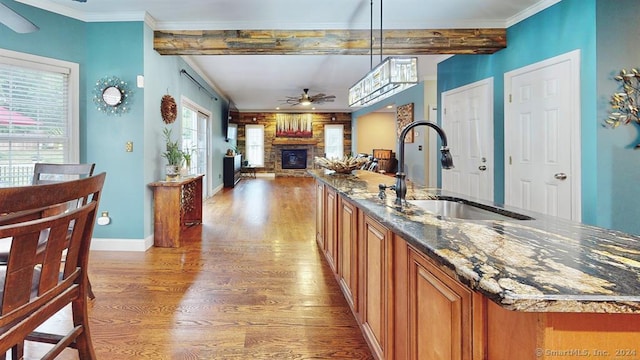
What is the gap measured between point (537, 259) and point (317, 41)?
3.54 m

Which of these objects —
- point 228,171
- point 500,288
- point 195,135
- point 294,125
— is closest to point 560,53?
point 500,288

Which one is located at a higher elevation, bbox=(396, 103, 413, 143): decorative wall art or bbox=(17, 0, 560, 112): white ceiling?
bbox=(17, 0, 560, 112): white ceiling

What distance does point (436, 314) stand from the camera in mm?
969

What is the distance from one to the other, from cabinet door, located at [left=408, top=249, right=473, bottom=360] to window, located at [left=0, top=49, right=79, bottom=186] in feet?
12.4

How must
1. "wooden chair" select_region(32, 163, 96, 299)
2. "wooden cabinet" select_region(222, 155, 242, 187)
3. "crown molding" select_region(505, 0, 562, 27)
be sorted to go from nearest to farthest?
"wooden chair" select_region(32, 163, 96, 299)
"crown molding" select_region(505, 0, 562, 27)
"wooden cabinet" select_region(222, 155, 242, 187)

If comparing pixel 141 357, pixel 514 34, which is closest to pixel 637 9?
pixel 514 34

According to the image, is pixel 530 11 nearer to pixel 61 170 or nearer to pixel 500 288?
pixel 500 288

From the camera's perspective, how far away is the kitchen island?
0.61 m

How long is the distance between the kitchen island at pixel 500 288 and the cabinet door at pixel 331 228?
0.94 metres

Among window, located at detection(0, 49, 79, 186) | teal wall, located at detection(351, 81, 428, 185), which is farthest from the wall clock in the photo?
teal wall, located at detection(351, 81, 428, 185)

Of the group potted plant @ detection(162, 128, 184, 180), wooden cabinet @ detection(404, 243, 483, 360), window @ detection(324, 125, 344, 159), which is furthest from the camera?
window @ detection(324, 125, 344, 159)

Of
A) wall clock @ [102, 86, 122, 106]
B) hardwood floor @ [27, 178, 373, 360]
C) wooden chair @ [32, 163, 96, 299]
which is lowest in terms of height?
hardwood floor @ [27, 178, 373, 360]

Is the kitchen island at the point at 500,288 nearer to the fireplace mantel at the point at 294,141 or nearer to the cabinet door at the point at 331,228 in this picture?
the cabinet door at the point at 331,228

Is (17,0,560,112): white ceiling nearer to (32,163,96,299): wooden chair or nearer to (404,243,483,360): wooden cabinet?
(32,163,96,299): wooden chair
